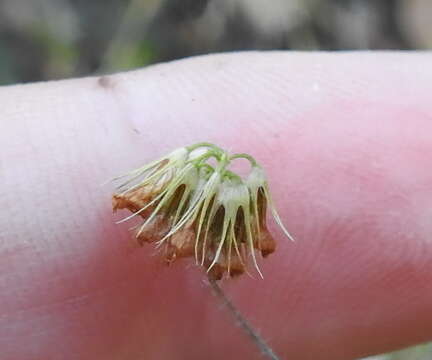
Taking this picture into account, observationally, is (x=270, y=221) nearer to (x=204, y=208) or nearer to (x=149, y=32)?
(x=204, y=208)

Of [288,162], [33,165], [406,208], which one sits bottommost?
[406,208]

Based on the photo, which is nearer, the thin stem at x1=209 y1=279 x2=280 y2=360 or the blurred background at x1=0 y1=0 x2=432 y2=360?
the thin stem at x1=209 y1=279 x2=280 y2=360

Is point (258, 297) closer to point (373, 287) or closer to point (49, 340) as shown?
point (373, 287)

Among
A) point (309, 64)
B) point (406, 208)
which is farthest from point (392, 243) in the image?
point (309, 64)

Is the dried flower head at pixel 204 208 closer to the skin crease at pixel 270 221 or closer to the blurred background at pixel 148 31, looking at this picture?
the skin crease at pixel 270 221

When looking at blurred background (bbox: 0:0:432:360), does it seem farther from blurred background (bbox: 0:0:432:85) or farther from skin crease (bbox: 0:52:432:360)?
skin crease (bbox: 0:52:432:360)

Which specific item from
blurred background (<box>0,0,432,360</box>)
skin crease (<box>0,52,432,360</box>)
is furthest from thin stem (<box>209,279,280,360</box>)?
blurred background (<box>0,0,432,360</box>)

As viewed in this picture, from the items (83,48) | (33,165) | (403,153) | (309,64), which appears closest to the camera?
(33,165)
